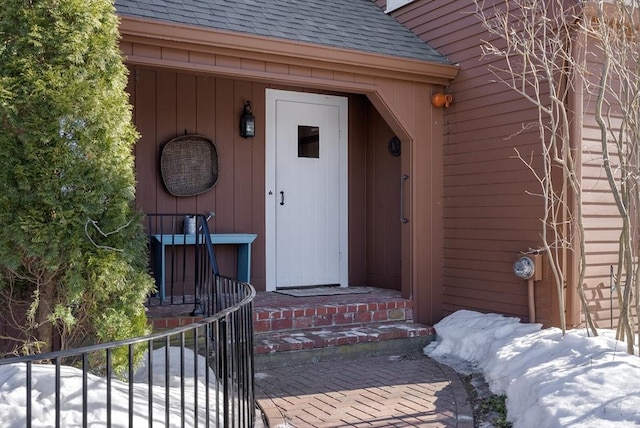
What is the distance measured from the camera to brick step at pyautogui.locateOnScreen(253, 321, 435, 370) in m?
4.58

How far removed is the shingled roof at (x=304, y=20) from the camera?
186 inches

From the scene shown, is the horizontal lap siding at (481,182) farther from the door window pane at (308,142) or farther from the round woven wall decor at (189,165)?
the round woven wall decor at (189,165)

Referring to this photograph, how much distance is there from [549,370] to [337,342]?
5.55ft

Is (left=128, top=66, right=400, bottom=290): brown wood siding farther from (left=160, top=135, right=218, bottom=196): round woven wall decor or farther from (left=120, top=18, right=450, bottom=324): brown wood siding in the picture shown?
(left=120, top=18, right=450, bottom=324): brown wood siding

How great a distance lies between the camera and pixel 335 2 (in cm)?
656

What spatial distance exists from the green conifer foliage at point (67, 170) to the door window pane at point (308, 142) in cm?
343

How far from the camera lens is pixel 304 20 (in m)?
5.64

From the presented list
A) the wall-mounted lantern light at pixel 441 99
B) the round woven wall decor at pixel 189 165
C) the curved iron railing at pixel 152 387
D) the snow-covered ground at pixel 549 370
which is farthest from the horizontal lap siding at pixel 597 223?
the round woven wall decor at pixel 189 165

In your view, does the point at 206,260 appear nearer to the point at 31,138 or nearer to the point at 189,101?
the point at 189,101

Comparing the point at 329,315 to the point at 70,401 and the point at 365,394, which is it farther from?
the point at 70,401

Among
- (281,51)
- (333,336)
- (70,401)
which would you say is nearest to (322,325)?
(333,336)

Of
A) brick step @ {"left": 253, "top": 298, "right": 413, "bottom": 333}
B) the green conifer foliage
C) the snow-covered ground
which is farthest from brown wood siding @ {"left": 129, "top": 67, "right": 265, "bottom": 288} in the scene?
the green conifer foliage

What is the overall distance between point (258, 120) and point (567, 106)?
2.96 metres

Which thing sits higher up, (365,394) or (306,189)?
(306,189)
